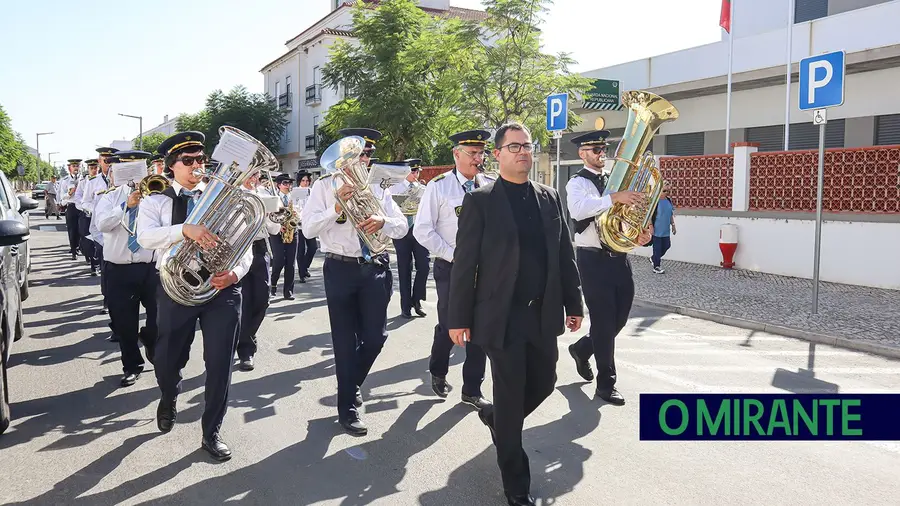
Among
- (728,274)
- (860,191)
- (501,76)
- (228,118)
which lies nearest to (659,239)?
(728,274)

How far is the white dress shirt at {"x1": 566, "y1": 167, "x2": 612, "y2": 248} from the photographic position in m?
5.45

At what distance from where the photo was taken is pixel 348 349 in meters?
5.02

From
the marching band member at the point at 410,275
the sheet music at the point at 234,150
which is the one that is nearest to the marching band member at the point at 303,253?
the marching band member at the point at 410,275

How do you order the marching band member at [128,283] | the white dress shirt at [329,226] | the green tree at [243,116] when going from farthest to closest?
the green tree at [243,116], the marching band member at [128,283], the white dress shirt at [329,226]

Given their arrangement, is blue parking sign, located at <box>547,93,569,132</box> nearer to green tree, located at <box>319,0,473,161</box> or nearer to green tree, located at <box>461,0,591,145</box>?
green tree, located at <box>461,0,591,145</box>

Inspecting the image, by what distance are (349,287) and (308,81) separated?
40196 mm

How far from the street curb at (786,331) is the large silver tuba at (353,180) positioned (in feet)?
17.5

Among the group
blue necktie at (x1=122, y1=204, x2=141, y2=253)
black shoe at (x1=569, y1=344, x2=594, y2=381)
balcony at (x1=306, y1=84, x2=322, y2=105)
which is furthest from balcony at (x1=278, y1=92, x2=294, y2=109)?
black shoe at (x1=569, y1=344, x2=594, y2=381)

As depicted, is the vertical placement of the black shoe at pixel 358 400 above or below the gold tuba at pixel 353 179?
below

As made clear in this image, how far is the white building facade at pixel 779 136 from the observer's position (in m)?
11.8

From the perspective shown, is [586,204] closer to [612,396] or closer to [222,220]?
[612,396]

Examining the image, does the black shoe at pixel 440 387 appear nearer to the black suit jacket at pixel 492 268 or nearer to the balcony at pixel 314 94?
the black suit jacket at pixel 492 268

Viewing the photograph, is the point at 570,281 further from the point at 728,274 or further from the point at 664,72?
the point at 664,72

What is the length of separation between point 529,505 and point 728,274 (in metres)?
10.6
